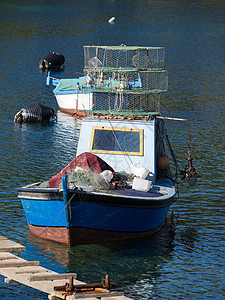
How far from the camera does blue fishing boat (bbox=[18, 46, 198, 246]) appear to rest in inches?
695

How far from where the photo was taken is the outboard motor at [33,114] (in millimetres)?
37281

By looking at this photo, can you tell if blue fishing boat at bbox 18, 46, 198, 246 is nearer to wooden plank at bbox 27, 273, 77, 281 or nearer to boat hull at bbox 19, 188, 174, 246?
boat hull at bbox 19, 188, 174, 246

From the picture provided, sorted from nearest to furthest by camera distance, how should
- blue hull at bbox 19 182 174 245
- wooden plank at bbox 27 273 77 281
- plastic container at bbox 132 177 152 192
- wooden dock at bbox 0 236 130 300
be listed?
wooden dock at bbox 0 236 130 300, wooden plank at bbox 27 273 77 281, blue hull at bbox 19 182 174 245, plastic container at bbox 132 177 152 192

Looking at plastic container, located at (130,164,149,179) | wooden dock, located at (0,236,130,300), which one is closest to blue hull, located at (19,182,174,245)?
plastic container, located at (130,164,149,179)

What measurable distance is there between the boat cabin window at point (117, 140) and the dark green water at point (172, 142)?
3.11 metres

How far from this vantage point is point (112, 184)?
18.8 meters

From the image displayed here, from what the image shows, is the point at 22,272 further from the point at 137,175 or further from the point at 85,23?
the point at 85,23

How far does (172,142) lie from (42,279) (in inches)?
744

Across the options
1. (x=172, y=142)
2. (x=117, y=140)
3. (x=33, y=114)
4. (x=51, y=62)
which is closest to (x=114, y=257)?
(x=117, y=140)

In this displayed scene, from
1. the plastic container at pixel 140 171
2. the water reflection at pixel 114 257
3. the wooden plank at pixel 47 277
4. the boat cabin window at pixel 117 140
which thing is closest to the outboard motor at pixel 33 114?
the boat cabin window at pixel 117 140

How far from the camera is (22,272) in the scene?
15.1m

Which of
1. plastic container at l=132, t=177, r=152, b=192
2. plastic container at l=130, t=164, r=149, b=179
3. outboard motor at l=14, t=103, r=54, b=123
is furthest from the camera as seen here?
outboard motor at l=14, t=103, r=54, b=123

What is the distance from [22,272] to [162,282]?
4.06 m

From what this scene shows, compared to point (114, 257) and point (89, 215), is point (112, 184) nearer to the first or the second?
point (89, 215)
